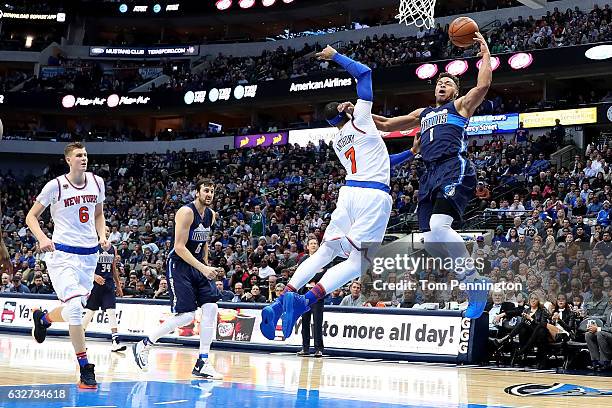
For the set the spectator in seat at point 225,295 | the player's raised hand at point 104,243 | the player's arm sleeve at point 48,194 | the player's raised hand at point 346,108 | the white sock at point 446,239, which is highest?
the player's raised hand at point 346,108

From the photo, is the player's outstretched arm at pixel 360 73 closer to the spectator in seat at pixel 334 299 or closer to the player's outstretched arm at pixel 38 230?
the player's outstretched arm at pixel 38 230

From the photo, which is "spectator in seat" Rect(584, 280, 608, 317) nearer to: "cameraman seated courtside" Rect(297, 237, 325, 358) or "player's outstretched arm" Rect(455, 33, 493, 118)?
"cameraman seated courtside" Rect(297, 237, 325, 358)

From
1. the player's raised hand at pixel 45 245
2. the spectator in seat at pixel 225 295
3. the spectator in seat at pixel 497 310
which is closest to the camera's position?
the player's raised hand at pixel 45 245

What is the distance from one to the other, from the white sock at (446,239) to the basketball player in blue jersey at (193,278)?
3.43 m

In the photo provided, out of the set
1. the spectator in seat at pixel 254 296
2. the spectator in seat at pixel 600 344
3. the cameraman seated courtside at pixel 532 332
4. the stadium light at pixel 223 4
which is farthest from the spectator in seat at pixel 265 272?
the stadium light at pixel 223 4

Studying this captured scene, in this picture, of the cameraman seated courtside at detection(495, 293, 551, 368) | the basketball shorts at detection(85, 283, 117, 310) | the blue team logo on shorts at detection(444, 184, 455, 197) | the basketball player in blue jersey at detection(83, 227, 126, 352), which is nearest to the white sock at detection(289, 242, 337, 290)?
the blue team logo on shorts at detection(444, 184, 455, 197)

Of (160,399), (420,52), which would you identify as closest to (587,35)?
(420,52)

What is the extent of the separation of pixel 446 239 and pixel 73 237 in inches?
171

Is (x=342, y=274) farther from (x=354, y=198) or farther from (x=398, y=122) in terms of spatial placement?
(x=398, y=122)

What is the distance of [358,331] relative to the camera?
50.0 feet

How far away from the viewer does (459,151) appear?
25.9ft

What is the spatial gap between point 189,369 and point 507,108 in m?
22.9

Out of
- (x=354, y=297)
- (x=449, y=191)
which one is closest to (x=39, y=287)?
(x=354, y=297)

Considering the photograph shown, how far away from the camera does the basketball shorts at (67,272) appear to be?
9.24 m
